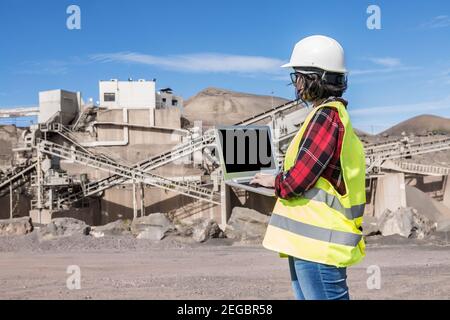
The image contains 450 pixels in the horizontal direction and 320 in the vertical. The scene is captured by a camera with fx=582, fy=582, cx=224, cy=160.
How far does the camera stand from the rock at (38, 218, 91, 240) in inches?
647

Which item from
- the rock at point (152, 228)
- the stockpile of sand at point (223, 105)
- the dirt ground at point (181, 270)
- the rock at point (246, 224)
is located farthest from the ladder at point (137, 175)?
the stockpile of sand at point (223, 105)

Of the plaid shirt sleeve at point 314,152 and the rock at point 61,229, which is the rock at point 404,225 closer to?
the rock at point 61,229

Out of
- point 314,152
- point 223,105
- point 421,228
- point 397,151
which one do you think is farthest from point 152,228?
point 223,105

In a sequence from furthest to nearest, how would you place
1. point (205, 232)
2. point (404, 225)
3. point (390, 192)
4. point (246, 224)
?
point (390, 192), point (246, 224), point (404, 225), point (205, 232)

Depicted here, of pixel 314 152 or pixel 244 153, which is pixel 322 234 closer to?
pixel 314 152

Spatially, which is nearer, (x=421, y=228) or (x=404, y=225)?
(x=404, y=225)

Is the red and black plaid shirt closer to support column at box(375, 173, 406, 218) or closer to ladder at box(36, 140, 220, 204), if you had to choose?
ladder at box(36, 140, 220, 204)

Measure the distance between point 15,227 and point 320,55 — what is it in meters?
16.4

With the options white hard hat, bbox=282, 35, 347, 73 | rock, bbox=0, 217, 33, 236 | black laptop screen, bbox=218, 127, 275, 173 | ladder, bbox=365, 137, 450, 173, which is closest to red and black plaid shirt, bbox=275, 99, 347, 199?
white hard hat, bbox=282, 35, 347, 73

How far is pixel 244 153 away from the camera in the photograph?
3.59m

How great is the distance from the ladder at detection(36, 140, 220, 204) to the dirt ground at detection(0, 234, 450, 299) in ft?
38.9

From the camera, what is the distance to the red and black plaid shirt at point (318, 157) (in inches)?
113
